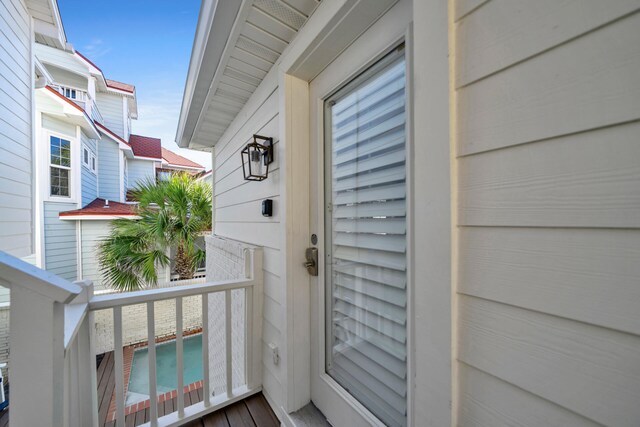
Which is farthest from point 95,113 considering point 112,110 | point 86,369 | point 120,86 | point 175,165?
point 86,369

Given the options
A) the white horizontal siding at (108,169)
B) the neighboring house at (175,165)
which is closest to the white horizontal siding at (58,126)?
the white horizontal siding at (108,169)

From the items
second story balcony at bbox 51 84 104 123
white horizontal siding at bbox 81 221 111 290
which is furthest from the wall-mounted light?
second story balcony at bbox 51 84 104 123

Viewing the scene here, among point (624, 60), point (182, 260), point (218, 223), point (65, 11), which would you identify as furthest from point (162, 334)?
point (65, 11)

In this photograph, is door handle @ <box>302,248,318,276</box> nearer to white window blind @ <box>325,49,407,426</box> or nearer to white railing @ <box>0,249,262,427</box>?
white window blind @ <box>325,49,407,426</box>

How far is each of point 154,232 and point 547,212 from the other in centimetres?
553

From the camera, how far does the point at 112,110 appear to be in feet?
27.0

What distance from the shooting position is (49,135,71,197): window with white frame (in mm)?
5379

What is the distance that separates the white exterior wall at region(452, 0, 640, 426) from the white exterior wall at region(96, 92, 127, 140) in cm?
1071

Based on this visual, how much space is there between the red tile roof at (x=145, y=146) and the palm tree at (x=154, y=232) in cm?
546

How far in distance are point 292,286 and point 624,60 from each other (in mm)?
1383

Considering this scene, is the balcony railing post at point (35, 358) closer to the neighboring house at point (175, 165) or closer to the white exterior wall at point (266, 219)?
the white exterior wall at point (266, 219)

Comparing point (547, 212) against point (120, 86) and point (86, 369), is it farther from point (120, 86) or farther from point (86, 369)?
point (120, 86)

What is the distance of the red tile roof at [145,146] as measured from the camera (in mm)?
9367

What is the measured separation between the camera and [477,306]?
637 millimetres
